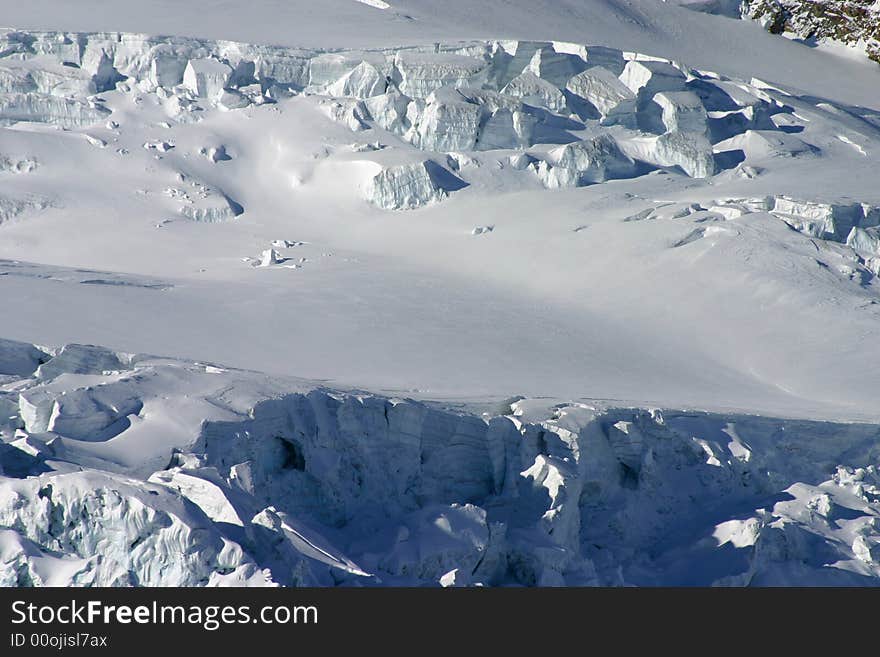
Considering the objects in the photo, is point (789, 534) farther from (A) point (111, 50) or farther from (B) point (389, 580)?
(A) point (111, 50)

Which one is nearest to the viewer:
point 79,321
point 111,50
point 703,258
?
point 79,321

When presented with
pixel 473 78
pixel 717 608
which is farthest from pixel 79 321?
pixel 473 78

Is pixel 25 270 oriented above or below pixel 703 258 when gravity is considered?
below

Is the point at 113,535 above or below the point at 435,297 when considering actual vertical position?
above

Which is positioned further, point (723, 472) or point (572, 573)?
point (723, 472)

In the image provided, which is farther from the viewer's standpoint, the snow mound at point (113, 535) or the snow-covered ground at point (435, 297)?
the snow-covered ground at point (435, 297)

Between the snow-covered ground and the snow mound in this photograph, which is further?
the snow-covered ground

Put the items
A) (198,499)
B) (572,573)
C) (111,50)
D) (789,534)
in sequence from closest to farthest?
(198,499) < (572,573) < (789,534) < (111,50)

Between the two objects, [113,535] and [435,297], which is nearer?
[113,535]
